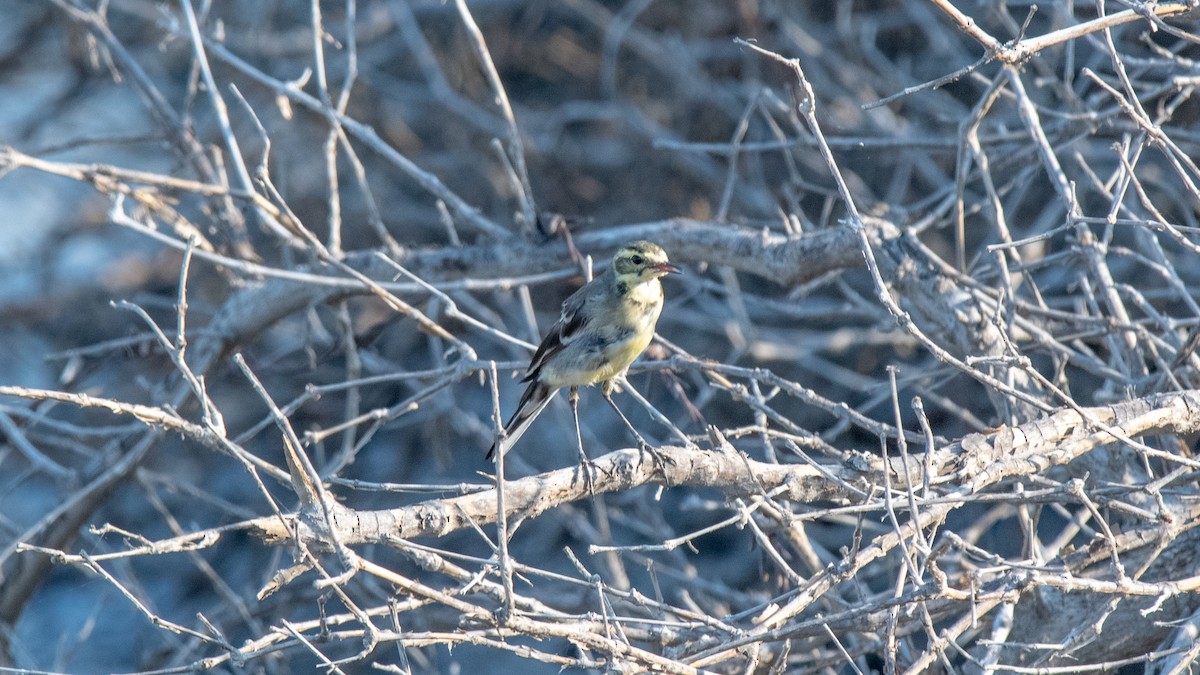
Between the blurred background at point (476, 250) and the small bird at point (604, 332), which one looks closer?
the small bird at point (604, 332)

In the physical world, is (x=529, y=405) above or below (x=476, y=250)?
below

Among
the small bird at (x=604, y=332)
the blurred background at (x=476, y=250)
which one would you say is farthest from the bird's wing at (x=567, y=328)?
the blurred background at (x=476, y=250)

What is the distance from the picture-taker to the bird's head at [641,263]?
193 inches

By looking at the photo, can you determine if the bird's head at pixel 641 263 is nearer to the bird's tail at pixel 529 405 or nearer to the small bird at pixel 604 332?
the small bird at pixel 604 332

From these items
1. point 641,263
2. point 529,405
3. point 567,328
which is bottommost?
point 529,405

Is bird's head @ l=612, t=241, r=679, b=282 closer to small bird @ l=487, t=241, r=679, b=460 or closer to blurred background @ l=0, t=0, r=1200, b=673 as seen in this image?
small bird @ l=487, t=241, r=679, b=460

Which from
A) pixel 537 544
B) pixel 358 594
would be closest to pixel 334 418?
pixel 537 544

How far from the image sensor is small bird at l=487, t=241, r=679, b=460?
4.84 m

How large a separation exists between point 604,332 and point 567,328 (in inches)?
7.2

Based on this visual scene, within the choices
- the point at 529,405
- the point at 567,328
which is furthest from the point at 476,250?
the point at 529,405

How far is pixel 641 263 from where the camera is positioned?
4934 mm

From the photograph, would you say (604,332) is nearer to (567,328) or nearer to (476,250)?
(567,328)

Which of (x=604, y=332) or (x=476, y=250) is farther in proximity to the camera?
(x=476, y=250)

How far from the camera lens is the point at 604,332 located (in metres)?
4.89
